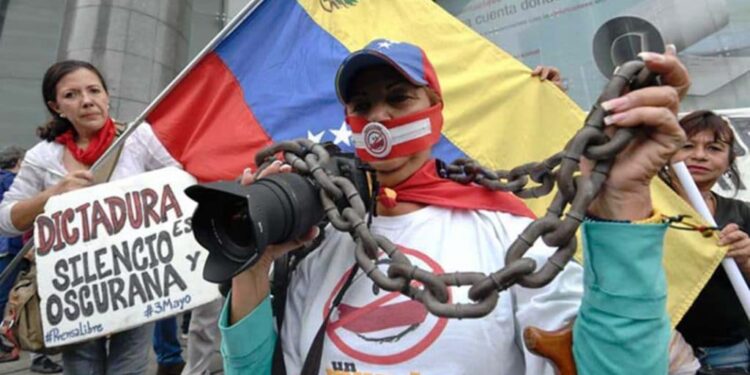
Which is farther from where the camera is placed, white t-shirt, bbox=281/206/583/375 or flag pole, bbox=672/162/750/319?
flag pole, bbox=672/162/750/319

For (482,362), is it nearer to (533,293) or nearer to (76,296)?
(533,293)

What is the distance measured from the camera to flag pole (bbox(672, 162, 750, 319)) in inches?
71.3

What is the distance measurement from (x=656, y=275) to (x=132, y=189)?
2.17 metres

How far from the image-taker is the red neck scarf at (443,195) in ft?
4.01

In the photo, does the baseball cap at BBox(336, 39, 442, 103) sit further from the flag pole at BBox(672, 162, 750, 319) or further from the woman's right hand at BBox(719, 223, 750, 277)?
the woman's right hand at BBox(719, 223, 750, 277)

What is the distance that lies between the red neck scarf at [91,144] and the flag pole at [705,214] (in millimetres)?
2244

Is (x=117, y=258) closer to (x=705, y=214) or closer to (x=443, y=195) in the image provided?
(x=443, y=195)

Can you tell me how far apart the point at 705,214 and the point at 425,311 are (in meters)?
1.27

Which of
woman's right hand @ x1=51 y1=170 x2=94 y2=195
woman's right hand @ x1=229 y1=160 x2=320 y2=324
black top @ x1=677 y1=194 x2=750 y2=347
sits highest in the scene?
woman's right hand @ x1=51 y1=170 x2=94 y2=195

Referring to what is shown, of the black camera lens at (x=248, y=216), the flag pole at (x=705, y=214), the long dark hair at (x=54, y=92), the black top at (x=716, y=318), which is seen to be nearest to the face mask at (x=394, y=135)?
the black camera lens at (x=248, y=216)

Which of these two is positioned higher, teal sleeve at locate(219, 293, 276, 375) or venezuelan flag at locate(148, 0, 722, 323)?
venezuelan flag at locate(148, 0, 722, 323)

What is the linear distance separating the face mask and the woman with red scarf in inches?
65.9

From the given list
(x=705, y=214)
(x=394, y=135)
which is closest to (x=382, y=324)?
(x=394, y=135)

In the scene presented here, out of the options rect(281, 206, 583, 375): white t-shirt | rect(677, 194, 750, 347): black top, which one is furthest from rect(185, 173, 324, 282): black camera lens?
rect(677, 194, 750, 347): black top
